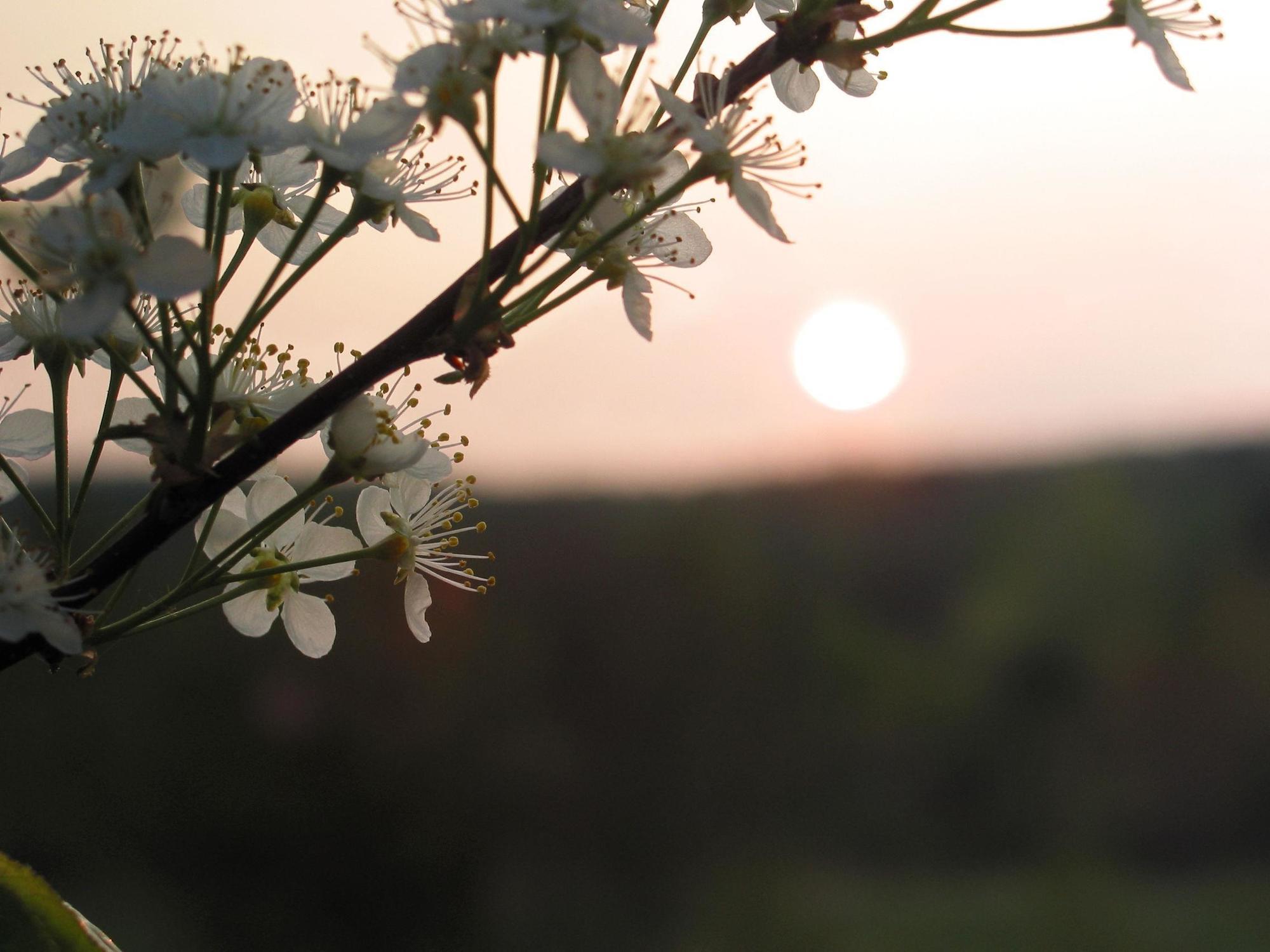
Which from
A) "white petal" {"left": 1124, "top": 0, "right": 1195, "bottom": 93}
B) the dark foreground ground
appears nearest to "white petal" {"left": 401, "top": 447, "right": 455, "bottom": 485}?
"white petal" {"left": 1124, "top": 0, "right": 1195, "bottom": 93}

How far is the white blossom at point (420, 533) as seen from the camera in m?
0.69

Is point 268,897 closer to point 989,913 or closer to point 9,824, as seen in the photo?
point 9,824

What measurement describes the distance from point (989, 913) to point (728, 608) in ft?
8.06

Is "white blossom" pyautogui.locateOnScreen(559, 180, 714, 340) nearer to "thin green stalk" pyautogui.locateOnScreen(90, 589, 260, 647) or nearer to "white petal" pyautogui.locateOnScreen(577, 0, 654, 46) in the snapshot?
"white petal" pyautogui.locateOnScreen(577, 0, 654, 46)

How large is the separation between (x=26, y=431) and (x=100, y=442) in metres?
0.21

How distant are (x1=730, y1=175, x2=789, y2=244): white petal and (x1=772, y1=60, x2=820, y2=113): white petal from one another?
0.18 metres

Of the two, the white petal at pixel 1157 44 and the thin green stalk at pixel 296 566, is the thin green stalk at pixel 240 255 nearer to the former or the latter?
the thin green stalk at pixel 296 566

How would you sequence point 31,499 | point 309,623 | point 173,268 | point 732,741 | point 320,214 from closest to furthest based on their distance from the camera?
point 173,268 < point 31,499 < point 320,214 < point 309,623 < point 732,741

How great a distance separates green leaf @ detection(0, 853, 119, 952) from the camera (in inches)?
21.1

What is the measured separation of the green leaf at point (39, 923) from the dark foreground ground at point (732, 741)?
4.78 meters

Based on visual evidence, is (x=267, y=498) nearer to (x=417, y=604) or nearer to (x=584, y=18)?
(x=417, y=604)

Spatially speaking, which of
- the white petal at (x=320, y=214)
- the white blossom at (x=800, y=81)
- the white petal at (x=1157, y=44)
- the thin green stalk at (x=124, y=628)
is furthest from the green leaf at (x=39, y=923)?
the white petal at (x=1157, y=44)

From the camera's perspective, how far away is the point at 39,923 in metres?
0.54

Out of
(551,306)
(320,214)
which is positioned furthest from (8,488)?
(551,306)
